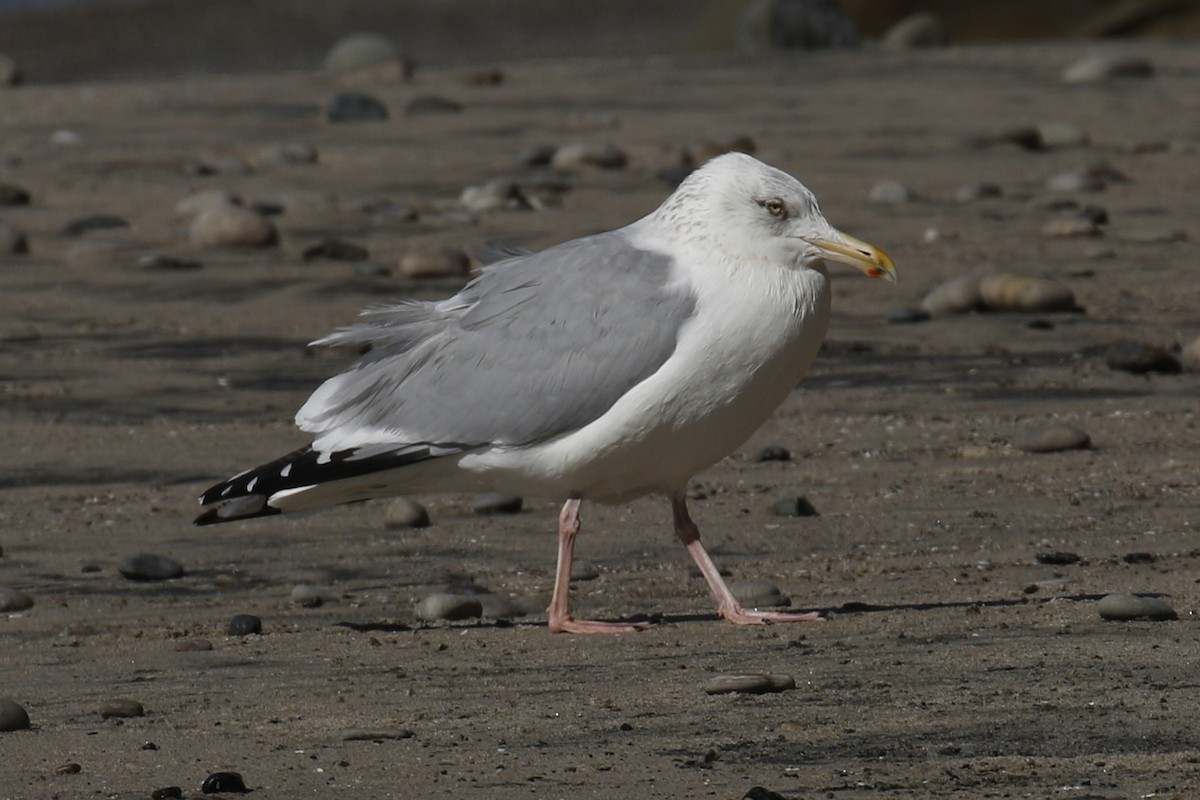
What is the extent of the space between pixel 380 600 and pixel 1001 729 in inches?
89.7

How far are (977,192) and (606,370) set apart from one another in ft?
20.2

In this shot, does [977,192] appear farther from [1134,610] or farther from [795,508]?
[1134,610]

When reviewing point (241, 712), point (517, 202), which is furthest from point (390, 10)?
point (241, 712)

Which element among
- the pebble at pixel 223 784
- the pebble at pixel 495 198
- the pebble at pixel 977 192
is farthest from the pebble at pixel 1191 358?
the pebble at pixel 223 784

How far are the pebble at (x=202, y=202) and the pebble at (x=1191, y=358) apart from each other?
485 centimetres

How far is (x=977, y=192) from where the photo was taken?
1109 cm

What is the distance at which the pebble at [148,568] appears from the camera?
19.8ft

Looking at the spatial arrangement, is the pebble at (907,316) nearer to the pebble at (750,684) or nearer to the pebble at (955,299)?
the pebble at (955,299)

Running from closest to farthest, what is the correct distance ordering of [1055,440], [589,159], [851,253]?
[851,253], [1055,440], [589,159]

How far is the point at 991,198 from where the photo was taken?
11.1 meters

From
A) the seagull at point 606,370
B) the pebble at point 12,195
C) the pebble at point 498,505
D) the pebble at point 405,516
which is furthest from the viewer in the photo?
the pebble at point 12,195

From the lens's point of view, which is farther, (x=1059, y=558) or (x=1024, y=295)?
(x=1024, y=295)

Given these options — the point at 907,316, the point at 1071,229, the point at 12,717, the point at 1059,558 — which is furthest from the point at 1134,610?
the point at 1071,229

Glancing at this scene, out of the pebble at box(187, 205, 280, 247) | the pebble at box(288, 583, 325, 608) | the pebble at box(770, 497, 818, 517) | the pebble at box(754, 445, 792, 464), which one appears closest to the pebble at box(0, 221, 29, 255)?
the pebble at box(187, 205, 280, 247)
